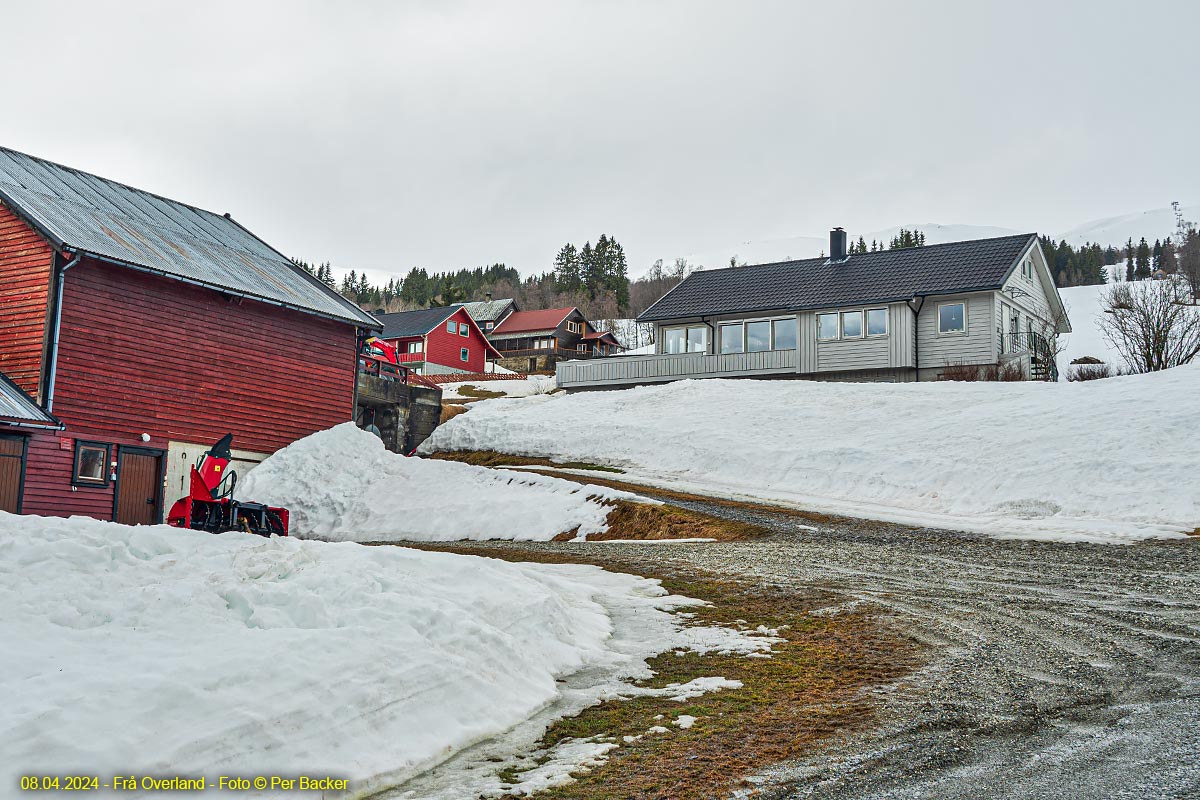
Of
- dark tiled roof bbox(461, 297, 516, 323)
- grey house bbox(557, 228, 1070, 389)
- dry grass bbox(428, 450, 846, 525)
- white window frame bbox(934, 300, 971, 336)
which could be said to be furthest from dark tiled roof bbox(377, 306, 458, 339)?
white window frame bbox(934, 300, 971, 336)

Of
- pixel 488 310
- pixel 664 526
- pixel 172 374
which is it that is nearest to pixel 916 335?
pixel 664 526

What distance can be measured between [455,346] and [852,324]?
41.6 meters

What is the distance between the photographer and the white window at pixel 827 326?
3594 cm

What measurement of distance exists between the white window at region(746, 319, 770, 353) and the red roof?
49.4m

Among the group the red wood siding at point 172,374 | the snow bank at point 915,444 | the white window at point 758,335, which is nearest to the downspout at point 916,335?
the snow bank at point 915,444

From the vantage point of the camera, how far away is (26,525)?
6.98 m

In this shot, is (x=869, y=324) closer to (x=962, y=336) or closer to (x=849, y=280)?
(x=849, y=280)

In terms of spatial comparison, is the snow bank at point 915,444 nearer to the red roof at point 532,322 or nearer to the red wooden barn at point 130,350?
the red wooden barn at point 130,350

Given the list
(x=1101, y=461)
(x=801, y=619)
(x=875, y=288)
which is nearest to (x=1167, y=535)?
(x=1101, y=461)

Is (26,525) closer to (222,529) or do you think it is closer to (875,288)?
(222,529)

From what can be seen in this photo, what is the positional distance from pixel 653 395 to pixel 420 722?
88.9 ft

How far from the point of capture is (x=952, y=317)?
3409cm

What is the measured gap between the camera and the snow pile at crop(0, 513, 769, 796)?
4660 millimetres

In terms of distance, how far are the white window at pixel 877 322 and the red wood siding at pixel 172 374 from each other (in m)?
20.0
